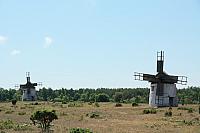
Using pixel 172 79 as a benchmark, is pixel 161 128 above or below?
below

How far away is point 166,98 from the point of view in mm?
65438

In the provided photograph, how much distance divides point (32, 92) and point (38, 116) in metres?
84.0

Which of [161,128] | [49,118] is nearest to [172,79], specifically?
[161,128]

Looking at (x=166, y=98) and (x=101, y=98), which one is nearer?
(x=166, y=98)

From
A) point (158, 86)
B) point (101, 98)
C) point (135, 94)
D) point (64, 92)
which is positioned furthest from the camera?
point (64, 92)

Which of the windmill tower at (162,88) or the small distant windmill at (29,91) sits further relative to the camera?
the small distant windmill at (29,91)

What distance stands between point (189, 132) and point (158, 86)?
3671 cm

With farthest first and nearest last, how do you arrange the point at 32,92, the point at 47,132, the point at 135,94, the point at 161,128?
the point at 135,94 < the point at 32,92 < the point at 161,128 < the point at 47,132

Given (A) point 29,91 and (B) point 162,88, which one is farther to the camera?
(A) point 29,91

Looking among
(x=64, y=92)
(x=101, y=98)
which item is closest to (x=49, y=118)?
(x=101, y=98)

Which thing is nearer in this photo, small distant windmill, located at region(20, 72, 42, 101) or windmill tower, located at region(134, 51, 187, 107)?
windmill tower, located at region(134, 51, 187, 107)

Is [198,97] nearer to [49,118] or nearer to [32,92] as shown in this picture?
[32,92]

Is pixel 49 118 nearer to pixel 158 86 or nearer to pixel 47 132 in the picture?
pixel 47 132

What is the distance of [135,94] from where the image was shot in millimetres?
129375
